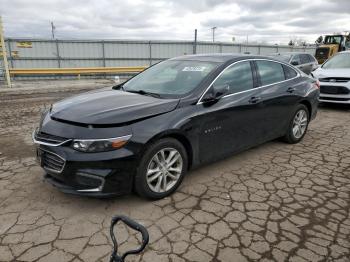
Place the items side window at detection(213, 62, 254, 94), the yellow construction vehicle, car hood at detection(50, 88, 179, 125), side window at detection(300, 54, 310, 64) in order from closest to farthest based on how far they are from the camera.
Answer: car hood at detection(50, 88, 179, 125), side window at detection(213, 62, 254, 94), side window at detection(300, 54, 310, 64), the yellow construction vehicle

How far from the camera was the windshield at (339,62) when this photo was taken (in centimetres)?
934

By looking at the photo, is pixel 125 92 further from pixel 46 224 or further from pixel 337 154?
pixel 337 154

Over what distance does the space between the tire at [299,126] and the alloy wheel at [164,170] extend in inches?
106

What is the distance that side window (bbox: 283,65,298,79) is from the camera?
5352 millimetres

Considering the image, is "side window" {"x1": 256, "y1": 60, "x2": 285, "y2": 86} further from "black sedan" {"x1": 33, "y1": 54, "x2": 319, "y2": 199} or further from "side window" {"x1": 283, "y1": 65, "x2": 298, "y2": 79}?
"side window" {"x1": 283, "y1": 65, "x2": 298, "y2": 79}

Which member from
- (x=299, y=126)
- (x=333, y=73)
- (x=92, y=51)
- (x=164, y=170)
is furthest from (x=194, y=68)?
(x=92, y=51)

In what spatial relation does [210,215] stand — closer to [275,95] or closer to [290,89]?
[275,95]

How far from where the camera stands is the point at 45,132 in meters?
3.31

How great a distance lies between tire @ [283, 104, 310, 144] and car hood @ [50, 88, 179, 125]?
107 inches

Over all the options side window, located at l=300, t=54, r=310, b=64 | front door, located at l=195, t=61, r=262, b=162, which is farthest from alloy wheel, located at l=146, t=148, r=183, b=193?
side window, located at l=300, t=54, r=310, b=64

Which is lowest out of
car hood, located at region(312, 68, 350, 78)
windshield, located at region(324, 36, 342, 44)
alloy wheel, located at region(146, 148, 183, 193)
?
alloy wheel, located at region(146, 148, 183, 193)

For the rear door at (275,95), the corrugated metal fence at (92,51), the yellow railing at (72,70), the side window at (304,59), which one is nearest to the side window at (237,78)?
the rear door at (275,95)

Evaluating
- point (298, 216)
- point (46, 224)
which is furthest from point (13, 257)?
point (298, 216)

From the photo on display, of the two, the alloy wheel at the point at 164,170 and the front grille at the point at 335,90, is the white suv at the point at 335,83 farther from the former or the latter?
the alloy wheel at the point at 164,170
